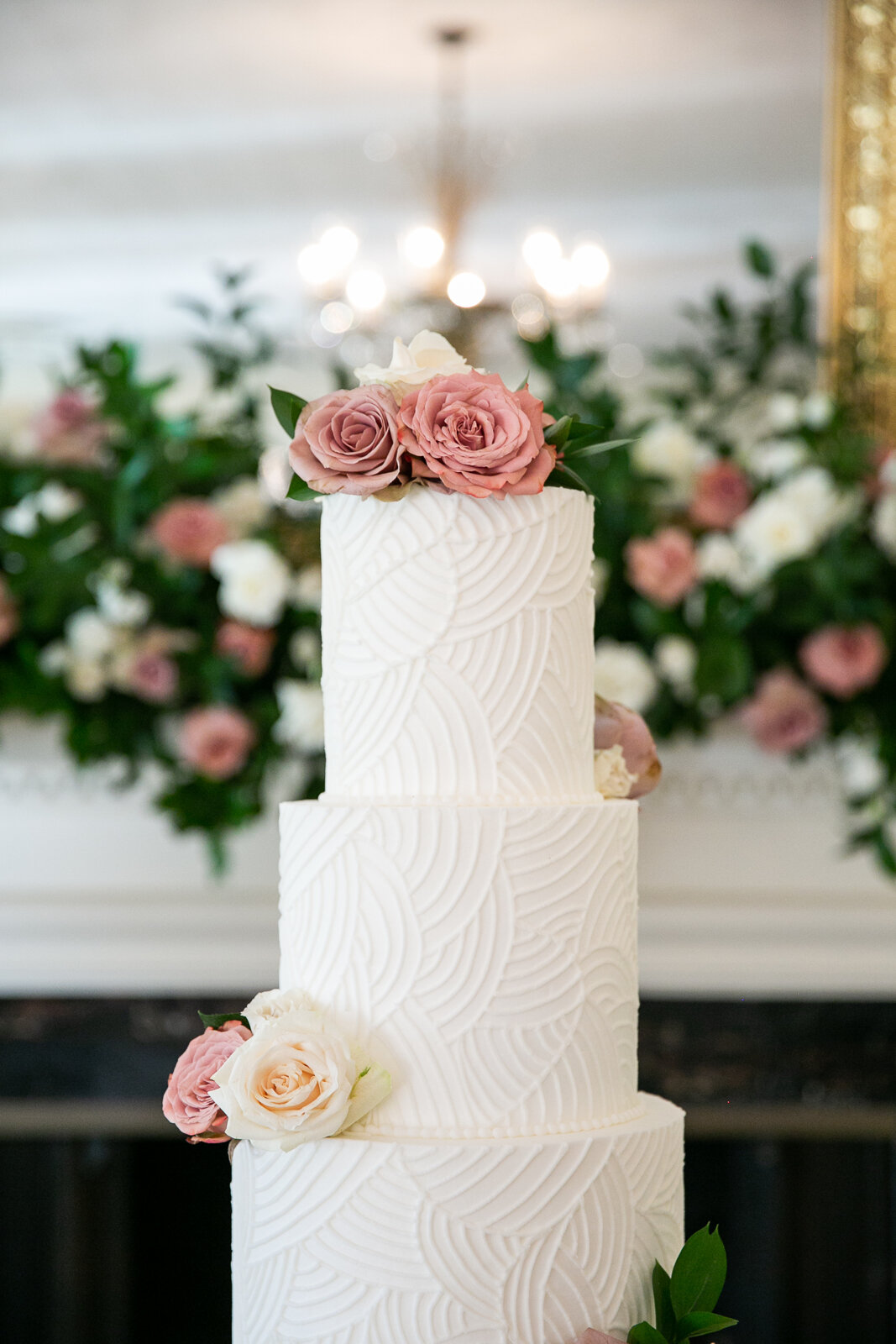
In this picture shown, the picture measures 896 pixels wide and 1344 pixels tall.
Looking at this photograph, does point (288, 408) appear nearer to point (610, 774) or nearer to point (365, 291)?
point (610, 774)

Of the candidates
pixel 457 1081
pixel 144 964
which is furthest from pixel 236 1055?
pixel 144 964

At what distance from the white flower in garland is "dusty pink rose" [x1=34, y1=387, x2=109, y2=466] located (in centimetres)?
181

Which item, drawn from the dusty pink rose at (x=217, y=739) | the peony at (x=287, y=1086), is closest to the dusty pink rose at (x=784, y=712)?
the dusty pink rose at (x=217, y=739)

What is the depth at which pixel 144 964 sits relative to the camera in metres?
3.14

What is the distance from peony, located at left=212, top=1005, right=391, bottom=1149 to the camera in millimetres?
1154

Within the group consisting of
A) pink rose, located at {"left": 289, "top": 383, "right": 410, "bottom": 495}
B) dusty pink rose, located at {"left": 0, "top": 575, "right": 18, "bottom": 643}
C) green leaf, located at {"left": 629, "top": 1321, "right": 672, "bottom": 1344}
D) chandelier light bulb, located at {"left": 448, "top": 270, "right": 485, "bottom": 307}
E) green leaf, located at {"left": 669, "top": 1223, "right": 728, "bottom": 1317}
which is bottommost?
green leaf, located at {"left": 629, "top": 1321, "right": 672, "bottom": 1344}

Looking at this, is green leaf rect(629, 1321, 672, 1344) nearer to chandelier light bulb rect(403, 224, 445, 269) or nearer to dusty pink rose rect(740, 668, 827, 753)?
dusty pink rose rect(740, 668, 827, 753)

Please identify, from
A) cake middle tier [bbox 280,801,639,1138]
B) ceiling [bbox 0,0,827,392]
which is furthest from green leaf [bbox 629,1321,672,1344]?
ceiling [bbox 0,0,827,392]

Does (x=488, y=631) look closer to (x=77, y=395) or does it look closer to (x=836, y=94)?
(x=77, y=395)

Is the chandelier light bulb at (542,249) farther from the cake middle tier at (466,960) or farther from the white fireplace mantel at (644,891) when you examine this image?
the cake middle tier at (466,960)

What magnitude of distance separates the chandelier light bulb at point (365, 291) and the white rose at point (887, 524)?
1133 millimetres

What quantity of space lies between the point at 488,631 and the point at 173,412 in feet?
6.67

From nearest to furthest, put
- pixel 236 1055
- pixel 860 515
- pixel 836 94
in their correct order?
pixel 236 1055 < pixel 860 515 < pixel 836 94

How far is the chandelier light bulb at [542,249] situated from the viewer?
2.91 m
